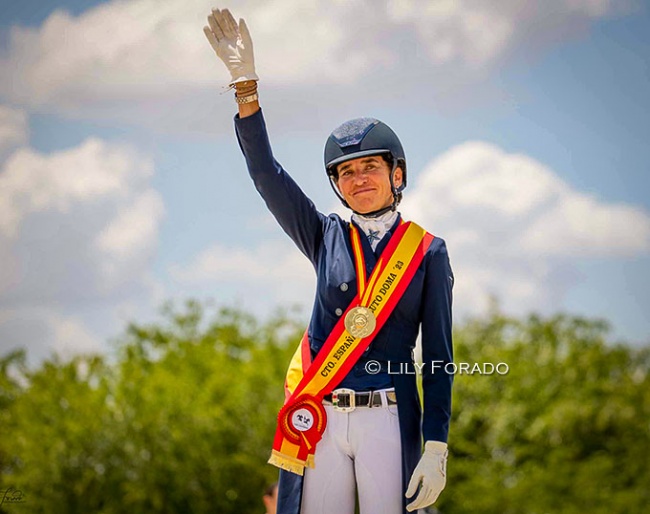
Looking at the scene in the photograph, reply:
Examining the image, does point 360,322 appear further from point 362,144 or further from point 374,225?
point 362,144

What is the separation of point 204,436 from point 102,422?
169 cm

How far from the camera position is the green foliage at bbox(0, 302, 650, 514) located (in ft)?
54.0

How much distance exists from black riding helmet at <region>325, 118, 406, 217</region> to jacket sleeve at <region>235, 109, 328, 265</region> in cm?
18

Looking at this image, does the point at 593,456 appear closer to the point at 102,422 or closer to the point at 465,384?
the point at 465,384

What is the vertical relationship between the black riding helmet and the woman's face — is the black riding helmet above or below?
above

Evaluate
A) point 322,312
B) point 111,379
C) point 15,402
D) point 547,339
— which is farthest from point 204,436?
point 322,312

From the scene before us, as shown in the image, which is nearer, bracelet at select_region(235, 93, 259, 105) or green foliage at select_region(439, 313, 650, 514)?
bracelet at select_region(235, 93, 259, 105)

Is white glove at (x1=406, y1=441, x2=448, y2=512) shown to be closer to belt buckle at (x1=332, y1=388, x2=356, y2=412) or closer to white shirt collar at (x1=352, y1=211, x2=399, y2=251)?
belt buckle at (x1=332, y1=388, x2=356, y2=412)

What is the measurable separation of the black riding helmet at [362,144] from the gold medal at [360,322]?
0.46 meters

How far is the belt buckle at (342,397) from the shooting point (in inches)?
160
